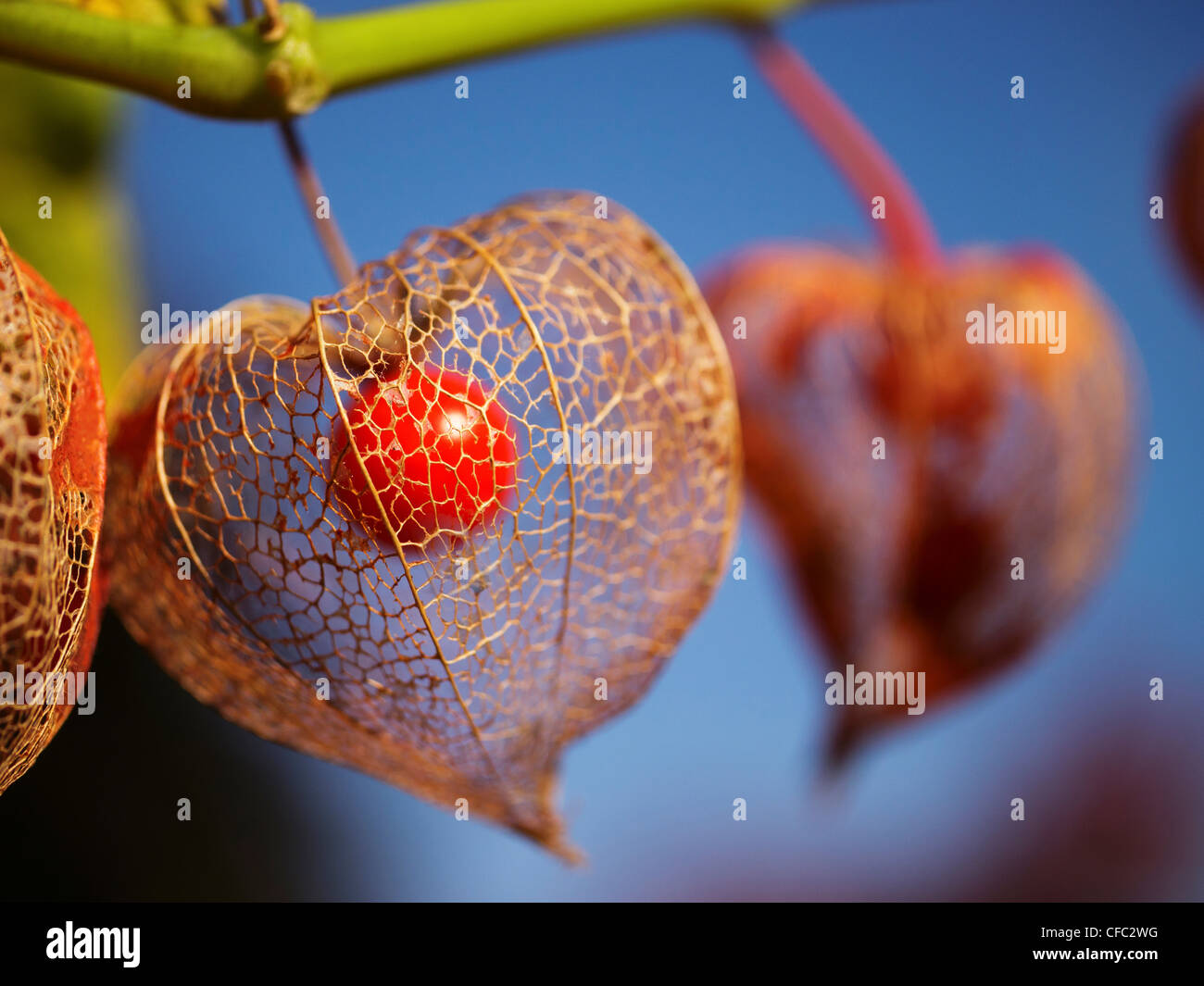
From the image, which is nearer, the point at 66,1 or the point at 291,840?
the point at 66,1

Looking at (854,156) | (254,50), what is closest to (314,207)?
(254,50)

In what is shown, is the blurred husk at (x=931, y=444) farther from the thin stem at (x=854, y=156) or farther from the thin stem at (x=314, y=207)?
the thin stem at (x=314, y=207)

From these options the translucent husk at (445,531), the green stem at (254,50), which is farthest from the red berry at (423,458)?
the green stem at (254,50)

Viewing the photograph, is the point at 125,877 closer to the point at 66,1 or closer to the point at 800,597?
the point at 800,597

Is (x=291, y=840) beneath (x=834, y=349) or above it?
beneath

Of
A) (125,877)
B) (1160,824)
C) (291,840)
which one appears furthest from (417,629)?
(1160,824)

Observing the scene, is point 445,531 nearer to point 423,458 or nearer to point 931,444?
point 423,458

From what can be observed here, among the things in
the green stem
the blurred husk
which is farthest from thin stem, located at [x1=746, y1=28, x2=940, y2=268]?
the green stem
